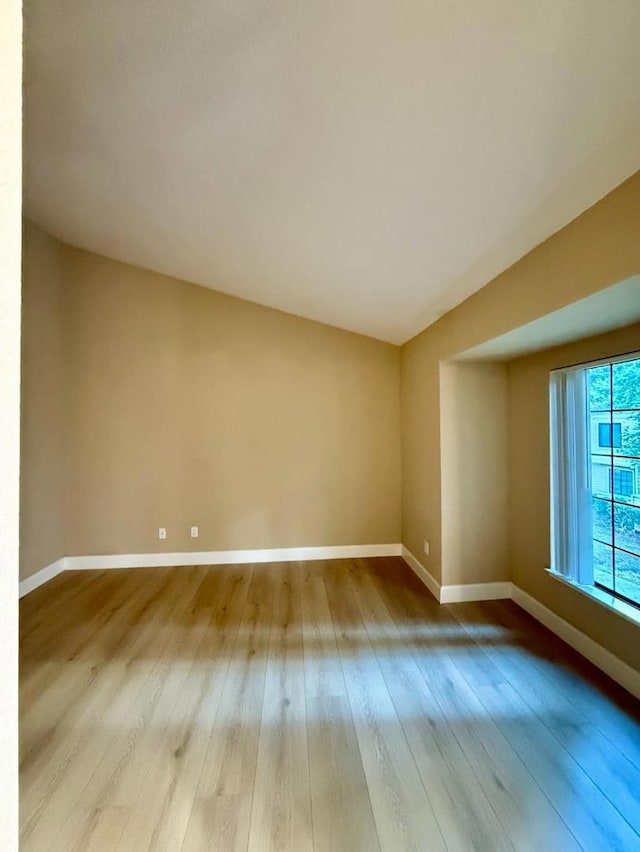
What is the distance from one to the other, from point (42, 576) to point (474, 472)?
392 centimetres

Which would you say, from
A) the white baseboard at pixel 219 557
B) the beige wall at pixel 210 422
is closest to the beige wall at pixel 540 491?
the beige wall at pixel 210 422

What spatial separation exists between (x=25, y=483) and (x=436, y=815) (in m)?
3.64

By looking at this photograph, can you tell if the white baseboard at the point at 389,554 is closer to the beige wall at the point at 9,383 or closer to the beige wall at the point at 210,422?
the beige wall at the point at 210,422

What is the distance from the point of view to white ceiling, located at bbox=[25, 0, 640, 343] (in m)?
1.03

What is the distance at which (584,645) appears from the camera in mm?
2281

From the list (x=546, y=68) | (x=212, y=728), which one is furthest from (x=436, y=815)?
(x=546, y=68)

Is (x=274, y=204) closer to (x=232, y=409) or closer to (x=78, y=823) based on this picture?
(x=232, y=409)

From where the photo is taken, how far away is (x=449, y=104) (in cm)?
121

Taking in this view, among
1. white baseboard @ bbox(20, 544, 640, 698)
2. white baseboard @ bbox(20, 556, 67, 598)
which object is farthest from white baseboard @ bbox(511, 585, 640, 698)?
white baseboard @ bbox(20, 556, 67, 598)

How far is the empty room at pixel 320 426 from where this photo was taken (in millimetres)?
1184

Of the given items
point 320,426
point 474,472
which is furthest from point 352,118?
point 320,426

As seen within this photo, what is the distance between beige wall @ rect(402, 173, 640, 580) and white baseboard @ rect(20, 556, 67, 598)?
345 cm

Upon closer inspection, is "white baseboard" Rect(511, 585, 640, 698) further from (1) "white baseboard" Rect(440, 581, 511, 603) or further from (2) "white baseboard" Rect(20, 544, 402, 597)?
(2) "white baseboard" Rect(20, 544, 402, 597)

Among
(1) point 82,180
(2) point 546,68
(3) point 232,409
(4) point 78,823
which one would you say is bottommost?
(4) point 78,823
